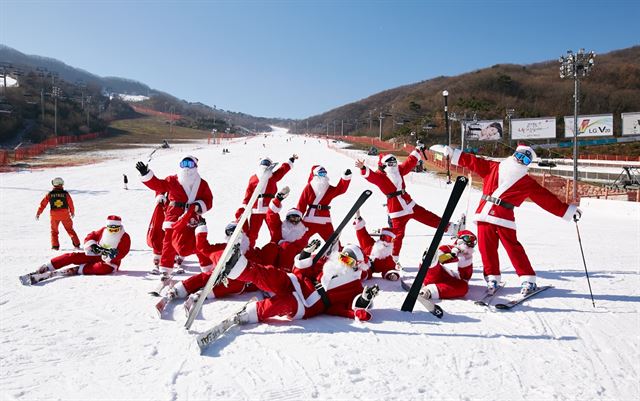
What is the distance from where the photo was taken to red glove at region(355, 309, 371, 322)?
4367 mm

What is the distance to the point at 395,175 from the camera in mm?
6898

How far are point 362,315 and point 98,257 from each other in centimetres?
439

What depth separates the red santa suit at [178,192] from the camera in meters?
5.93

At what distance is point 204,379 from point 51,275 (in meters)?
4.03

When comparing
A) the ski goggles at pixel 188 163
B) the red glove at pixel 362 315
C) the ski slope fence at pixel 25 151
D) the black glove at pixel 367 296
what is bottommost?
the red glove at pixel 362 315

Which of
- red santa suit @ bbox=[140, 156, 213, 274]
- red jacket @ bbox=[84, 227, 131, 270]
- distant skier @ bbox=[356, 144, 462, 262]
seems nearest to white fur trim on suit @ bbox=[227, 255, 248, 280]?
red santa suit @ bbox=[140, 156, 213, 274]

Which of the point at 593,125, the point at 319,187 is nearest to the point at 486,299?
the point at 319,187

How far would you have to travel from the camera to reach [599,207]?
49.9 feet

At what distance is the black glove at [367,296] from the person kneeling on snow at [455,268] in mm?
1160

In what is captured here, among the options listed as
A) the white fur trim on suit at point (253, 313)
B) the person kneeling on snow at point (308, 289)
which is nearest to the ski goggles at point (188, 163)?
the person kneeling on snow at point (308, 289)

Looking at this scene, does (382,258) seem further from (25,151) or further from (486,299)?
(25,151)

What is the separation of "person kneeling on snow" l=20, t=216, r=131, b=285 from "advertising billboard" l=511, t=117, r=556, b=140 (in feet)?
163

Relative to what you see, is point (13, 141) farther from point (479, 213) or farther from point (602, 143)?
point (602, 143)

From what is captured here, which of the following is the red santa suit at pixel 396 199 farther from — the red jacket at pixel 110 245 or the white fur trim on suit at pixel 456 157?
the red jacket at pixel 110 245
